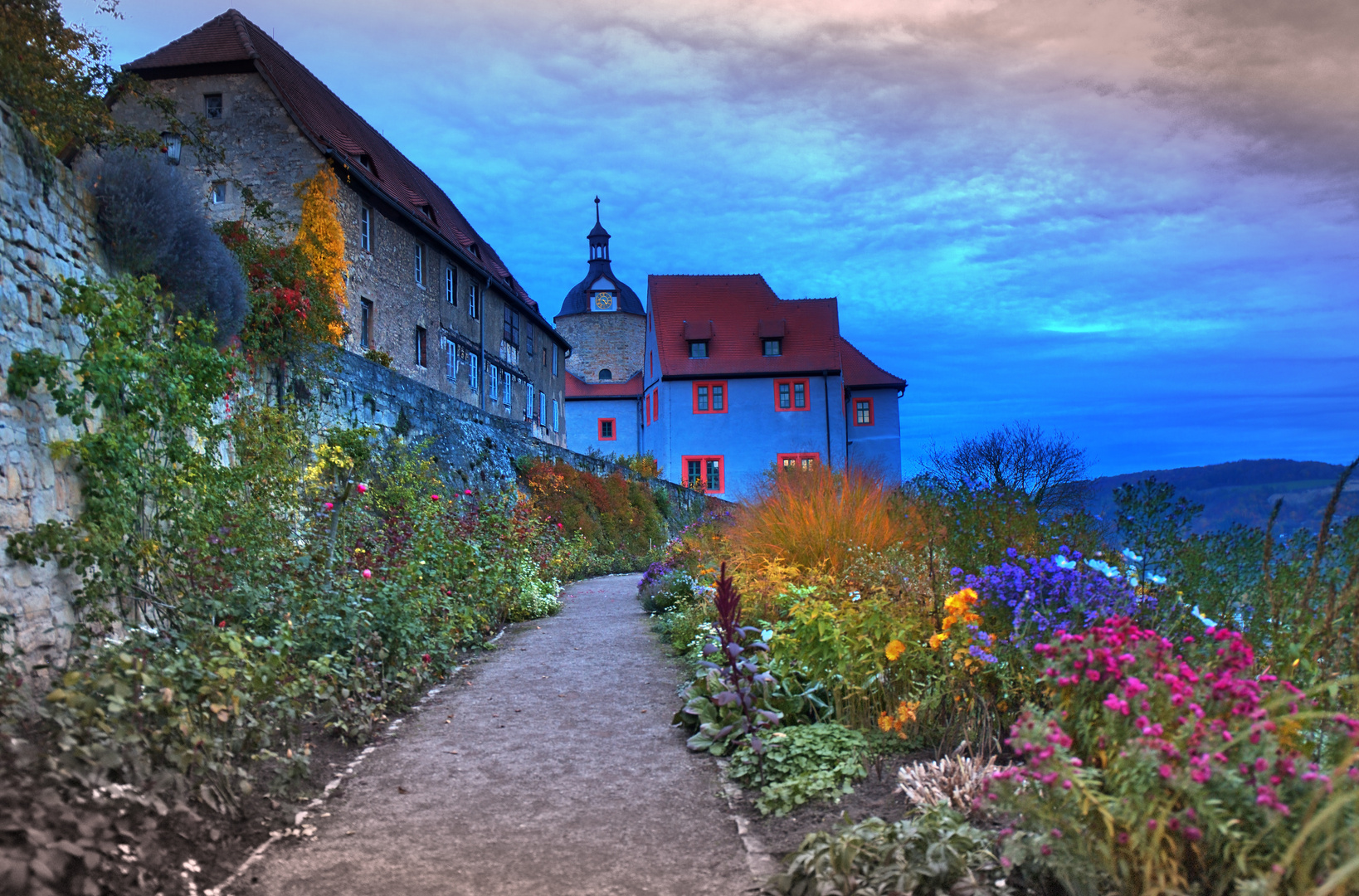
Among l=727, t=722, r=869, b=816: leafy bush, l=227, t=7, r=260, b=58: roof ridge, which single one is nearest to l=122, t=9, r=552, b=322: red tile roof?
l=227, t=7, r=260, b=58: roof ridge

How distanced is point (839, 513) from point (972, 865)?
4.92 meters

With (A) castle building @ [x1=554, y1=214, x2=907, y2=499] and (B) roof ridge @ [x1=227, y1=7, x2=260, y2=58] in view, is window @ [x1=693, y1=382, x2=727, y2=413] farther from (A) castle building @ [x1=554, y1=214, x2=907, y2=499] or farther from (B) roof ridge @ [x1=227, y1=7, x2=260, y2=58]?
(B) roof ridge @ [x1=227, y1=7, x2=260, y2=58]

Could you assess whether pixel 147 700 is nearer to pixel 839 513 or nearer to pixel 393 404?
pixel 839 513

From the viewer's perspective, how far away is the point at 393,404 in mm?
11711

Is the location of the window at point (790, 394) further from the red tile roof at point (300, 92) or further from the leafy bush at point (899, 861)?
the leafy bush at point (899, 861)

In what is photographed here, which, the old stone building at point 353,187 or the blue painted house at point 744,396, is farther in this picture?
the blue painted house at point 744,396

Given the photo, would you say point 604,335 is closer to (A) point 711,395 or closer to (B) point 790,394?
(A) point 711,395

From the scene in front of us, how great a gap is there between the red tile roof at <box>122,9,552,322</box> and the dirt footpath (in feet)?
50.4

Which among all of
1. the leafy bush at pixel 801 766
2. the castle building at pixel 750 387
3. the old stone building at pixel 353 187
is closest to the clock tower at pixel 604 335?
the castle building at pixel 750 387

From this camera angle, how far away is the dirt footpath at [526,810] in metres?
3.22

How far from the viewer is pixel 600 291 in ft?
165

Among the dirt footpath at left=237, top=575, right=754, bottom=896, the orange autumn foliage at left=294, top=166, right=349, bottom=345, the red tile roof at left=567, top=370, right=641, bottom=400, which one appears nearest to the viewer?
the dirt footpath at left=237, top=575, right=754, bottom=896

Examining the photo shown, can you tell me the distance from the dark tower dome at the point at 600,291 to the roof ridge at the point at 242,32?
29.9 m

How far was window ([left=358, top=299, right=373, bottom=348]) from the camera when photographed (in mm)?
19312
